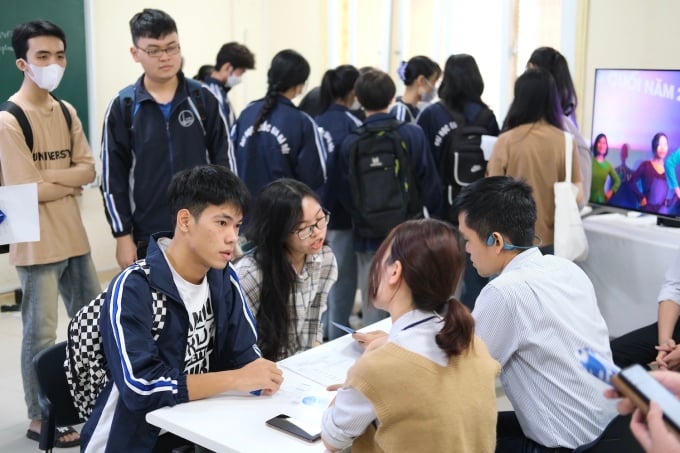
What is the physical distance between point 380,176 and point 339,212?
45cm

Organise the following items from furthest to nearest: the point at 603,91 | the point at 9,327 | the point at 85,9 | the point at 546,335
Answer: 1. the point at 85,9
2. the point at 9,327
3. the point at 603,91
4. the point at 546,335

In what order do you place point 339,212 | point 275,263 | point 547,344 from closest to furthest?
point 547,344, point 275,263, point 339,212

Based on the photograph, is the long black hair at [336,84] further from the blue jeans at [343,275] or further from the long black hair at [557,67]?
the long black hair at [557,67]

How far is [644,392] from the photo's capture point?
1.36 metres

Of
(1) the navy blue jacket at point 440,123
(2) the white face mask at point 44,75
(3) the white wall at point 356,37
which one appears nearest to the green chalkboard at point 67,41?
(3) the white wall at point 356,37

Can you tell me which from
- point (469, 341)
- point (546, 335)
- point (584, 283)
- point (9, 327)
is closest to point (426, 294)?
point (469, 341)

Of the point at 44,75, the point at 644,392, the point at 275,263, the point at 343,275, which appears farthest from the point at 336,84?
the point at 644,392

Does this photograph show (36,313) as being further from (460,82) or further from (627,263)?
(627,263)

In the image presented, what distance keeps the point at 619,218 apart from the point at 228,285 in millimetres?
2766

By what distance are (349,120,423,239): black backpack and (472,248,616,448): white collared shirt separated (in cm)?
190

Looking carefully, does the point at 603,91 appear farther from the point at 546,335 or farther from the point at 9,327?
the point at 9,327

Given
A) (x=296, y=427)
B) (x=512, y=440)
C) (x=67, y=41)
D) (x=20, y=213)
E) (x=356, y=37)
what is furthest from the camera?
(x=356, y=37)

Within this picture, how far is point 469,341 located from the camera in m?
1.78

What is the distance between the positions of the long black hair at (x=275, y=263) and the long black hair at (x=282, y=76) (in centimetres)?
156
